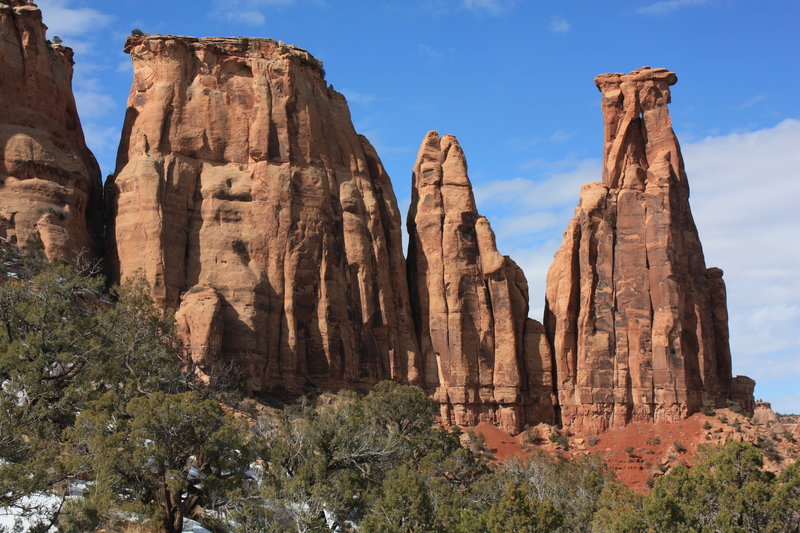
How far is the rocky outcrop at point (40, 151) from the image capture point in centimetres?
6819

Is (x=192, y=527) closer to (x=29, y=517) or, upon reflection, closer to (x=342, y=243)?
(x=29, y=517)

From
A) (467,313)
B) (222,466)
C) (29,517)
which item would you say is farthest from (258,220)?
(29,517)

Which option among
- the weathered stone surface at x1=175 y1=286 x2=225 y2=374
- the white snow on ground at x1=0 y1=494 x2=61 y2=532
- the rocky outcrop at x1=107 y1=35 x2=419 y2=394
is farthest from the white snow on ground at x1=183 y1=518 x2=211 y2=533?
the rocky outcrop at x1=107 y1=35 x2=419 y2=394

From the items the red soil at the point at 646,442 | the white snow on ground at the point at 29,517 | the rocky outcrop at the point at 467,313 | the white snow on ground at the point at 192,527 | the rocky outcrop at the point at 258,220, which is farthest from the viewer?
the rocky outcrop at the point at 467,313

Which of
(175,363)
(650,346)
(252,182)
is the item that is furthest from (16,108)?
(650,346)

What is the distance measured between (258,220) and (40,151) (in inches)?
491

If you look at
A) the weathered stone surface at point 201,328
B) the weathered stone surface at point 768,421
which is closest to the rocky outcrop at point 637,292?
the weathered stone surface at point 768,421

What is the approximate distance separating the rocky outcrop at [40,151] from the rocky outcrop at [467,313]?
2075 centimetres

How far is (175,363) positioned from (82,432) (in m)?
20.0

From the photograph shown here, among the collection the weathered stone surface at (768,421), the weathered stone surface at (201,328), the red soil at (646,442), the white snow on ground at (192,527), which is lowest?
the white snow on ground at (192,527)

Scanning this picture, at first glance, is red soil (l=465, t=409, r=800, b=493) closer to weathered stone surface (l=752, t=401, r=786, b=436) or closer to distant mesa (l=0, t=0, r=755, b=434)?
distant mesa (l=0, t=0, r=755, b=434)

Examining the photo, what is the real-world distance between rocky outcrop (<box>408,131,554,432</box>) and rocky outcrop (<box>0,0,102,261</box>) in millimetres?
20754

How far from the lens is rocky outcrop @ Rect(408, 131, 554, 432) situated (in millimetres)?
79688

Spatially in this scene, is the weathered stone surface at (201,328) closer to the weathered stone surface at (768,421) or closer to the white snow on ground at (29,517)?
the white snow on ground at (29,517)
